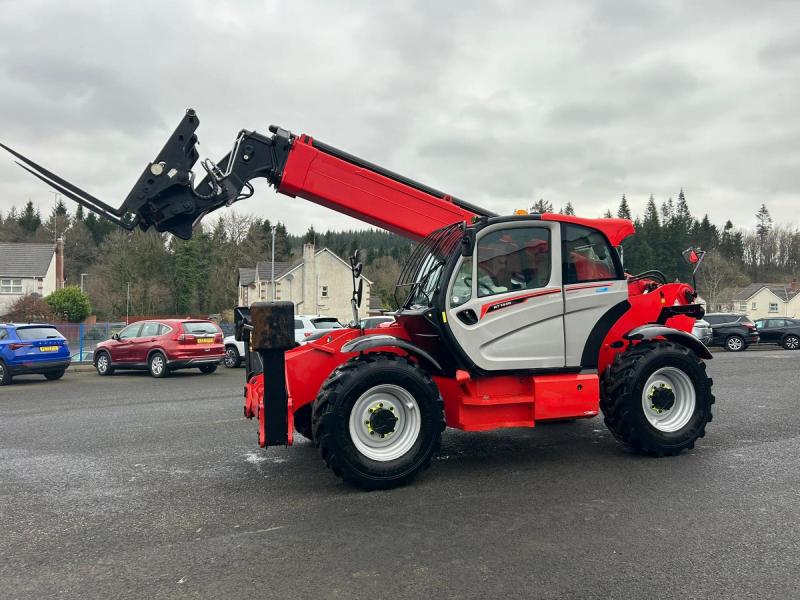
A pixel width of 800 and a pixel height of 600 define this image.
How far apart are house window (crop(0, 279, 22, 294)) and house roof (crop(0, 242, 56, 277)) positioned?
565mm

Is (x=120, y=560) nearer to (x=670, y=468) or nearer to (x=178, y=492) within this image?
(x=178, y=492)

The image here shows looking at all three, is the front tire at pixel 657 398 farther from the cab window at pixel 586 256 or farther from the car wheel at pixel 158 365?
the car wheel at pixel 158 365

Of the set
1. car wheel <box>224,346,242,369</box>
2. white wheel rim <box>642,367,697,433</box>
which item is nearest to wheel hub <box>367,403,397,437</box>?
Answer: white wheel rim <box>642,367,697,433</box>

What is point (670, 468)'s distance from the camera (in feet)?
20.2

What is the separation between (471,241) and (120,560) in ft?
13.3

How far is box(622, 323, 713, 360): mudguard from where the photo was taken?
6.64 metres

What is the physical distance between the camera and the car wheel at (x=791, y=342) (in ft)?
92.0

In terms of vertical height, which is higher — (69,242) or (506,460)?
(69,242)

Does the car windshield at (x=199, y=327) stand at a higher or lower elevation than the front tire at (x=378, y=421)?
higher

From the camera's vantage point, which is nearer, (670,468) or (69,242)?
(670,468)

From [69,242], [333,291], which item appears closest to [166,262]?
[333,291]

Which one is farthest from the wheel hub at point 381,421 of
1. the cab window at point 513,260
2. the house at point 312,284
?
the house at point 312,284

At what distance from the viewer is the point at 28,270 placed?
191ft

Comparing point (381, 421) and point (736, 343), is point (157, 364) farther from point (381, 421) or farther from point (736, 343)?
point (736, 343)
